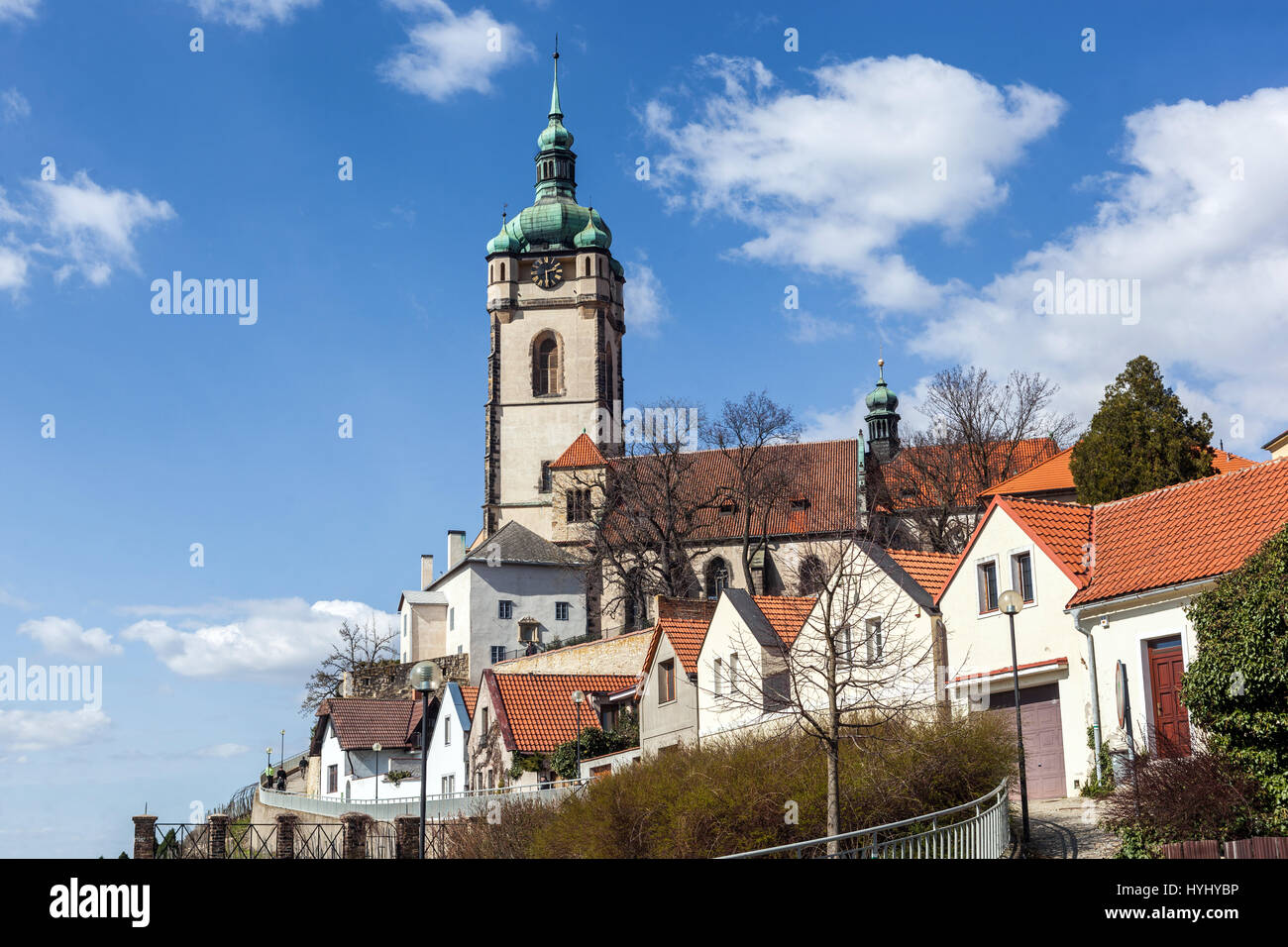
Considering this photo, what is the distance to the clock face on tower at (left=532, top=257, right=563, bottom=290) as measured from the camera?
9012 centimetres

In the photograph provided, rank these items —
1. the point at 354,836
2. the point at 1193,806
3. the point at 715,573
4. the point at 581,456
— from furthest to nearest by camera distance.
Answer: the point at 581,456 < the point at 715,573 < the point at 354,836 < the point at 1193,806

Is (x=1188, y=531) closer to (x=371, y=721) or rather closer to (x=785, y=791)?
(x=785, y=791)

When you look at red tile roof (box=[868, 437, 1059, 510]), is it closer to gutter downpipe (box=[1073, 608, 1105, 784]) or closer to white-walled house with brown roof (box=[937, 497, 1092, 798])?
white-walled house with brown roof (box=[937, 497, 1092, 798])

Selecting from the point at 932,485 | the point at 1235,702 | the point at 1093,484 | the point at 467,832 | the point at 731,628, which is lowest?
the point at 467,832

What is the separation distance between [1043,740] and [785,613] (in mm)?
10955

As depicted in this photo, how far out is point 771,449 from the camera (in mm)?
→ 77938

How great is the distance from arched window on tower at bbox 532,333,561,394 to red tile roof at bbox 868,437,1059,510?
25008mm

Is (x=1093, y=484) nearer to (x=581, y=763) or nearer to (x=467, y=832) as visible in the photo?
(x=581, y=763)

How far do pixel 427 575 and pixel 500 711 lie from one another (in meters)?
44.9

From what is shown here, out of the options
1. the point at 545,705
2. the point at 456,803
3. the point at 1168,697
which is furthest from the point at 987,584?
the point at 545,705

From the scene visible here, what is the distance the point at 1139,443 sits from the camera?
39281 mm

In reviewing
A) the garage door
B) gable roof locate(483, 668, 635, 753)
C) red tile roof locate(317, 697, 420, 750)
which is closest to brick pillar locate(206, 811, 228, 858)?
gable roof locate(483, 668, 635, 753)
